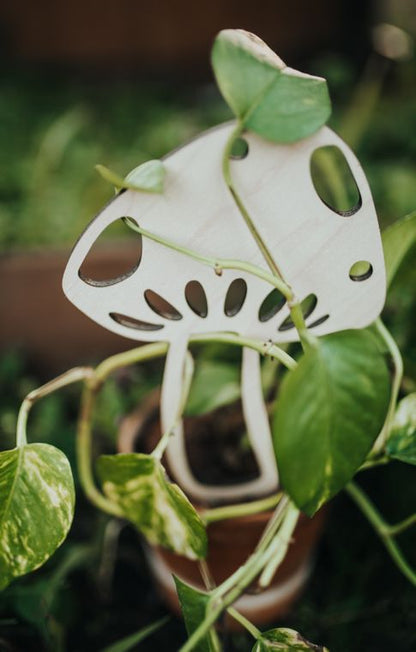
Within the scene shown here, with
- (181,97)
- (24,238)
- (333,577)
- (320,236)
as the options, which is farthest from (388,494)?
(181,97)

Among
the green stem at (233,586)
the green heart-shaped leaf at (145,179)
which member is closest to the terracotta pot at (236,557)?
the green stem at (233,586)

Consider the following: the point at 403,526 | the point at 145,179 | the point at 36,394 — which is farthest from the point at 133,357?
the point at 403,526

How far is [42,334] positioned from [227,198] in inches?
29.8

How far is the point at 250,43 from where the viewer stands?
47 cm

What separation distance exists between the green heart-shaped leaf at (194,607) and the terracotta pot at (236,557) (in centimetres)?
18

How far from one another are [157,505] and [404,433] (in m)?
0.24

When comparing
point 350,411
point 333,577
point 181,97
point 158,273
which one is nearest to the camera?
point 350,411

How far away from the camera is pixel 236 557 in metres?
0.72

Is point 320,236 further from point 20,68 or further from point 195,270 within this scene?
point 20,68

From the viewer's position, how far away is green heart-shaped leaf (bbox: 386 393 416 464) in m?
0.56

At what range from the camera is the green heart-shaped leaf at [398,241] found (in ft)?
1.94

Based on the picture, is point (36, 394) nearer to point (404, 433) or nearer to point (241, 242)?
point (241, 242)

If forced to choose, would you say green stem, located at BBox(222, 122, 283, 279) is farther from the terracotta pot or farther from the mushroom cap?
the terracotta pot

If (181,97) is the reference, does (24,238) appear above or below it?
below
